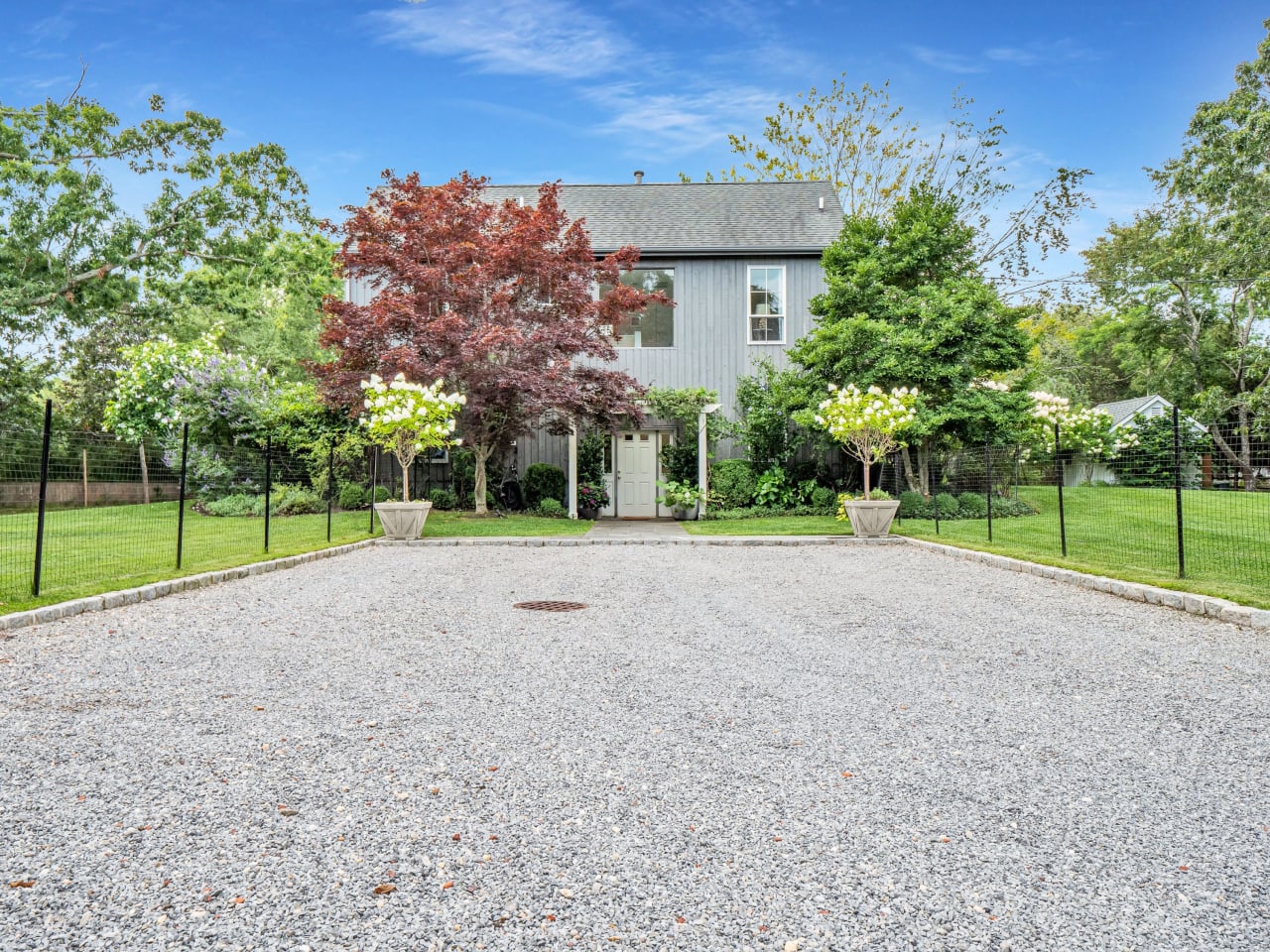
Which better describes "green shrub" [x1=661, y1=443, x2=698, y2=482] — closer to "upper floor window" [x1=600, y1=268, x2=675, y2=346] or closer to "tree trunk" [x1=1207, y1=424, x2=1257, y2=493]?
"upper floor window" [x1=600, y1=268, x2=675, y2=346]

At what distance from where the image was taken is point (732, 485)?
49.6ft

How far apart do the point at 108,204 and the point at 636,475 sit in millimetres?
13123

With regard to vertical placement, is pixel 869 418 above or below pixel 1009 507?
above

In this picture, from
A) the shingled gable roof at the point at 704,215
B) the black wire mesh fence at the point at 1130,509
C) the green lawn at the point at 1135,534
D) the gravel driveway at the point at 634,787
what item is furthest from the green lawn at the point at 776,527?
the gravel driveway at the point at 634,787

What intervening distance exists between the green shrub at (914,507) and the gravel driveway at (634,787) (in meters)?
8.80

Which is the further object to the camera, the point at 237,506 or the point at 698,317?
the point at 698,317

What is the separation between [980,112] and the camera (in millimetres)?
20172

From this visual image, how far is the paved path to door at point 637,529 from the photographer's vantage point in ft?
39.8

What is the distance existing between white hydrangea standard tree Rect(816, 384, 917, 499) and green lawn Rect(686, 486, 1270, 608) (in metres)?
1.35

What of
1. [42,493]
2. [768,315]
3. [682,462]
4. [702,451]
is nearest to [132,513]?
[42,493]

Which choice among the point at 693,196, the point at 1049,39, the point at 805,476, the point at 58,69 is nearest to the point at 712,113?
the point at 693,196

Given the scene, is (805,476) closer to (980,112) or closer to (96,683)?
(980,112)

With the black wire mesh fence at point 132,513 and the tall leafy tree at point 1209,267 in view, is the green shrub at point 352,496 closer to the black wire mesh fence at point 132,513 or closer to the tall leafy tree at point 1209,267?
the black wire mesh fence at point 132,513

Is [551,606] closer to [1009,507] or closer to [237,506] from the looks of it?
[1009,507]
